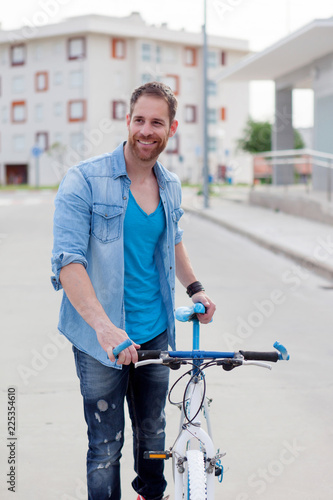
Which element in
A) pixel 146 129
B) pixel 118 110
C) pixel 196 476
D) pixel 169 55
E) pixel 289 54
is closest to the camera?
pixel 196 476

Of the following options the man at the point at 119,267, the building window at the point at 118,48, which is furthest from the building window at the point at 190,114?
the man at the point at 119,267

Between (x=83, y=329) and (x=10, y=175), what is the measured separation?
65.4m

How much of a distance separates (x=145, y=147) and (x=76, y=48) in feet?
199

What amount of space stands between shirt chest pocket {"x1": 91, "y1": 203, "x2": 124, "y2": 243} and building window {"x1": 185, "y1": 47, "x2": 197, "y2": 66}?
6402 centimetres

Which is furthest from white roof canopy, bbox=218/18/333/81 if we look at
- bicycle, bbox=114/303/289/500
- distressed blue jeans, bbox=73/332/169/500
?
bicycle, bbox=114/303/289/500

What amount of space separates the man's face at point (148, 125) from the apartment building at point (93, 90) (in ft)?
186

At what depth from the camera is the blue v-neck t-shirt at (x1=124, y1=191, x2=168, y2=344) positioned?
2965mm

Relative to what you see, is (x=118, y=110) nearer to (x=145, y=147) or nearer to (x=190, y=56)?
(x=190, y=56)

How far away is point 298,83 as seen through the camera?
2719 cm

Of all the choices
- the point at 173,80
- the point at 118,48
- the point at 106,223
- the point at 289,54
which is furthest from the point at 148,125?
the point at 173,80

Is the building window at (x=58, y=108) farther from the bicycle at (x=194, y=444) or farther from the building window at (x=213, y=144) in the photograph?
the bicycle at (x=194, y=444)

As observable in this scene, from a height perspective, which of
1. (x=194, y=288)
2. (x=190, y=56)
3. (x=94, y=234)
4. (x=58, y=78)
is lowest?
(x=194, y=288)

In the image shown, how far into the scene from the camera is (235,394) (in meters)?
5.28

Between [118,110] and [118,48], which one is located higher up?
[118,48]
